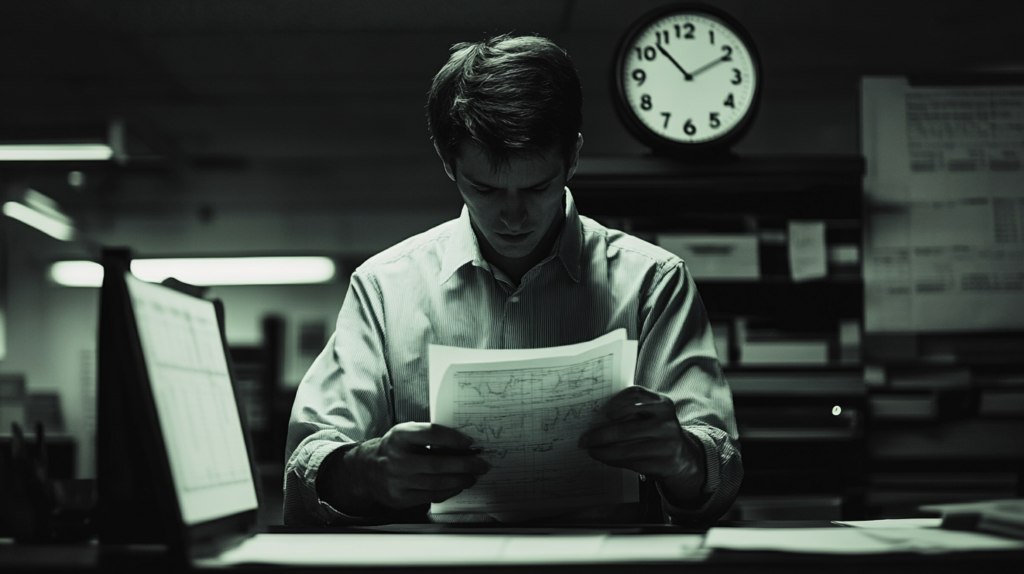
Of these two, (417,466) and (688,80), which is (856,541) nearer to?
(417,466)

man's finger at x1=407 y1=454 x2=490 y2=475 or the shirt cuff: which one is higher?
man's finger at x1=407 y1=454 x2=490 y2=475

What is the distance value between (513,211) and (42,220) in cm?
653

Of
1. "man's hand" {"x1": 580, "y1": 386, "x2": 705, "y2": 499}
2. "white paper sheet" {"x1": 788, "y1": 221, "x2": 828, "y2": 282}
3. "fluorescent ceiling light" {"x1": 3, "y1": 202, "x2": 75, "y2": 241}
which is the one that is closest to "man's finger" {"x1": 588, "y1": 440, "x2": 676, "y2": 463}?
"man's hand" {"x1": 580, "y1": 386, "x2": 705, "y2": 499}

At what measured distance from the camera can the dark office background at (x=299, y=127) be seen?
3627mm

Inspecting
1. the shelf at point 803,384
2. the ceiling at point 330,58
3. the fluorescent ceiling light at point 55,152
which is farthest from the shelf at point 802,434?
the fluorescent ceiling light at point 55,152

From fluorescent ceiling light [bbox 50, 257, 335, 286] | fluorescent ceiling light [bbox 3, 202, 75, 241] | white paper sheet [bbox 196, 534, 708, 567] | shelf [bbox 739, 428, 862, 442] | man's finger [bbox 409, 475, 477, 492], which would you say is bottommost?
shelf [bbox 739, 428, 862, 442]

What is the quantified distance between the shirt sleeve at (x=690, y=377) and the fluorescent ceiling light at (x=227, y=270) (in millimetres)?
5656

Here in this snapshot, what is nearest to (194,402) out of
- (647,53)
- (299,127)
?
(647,53)

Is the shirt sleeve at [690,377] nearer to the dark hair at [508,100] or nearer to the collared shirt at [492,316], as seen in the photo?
the collared shirt at [492,316]

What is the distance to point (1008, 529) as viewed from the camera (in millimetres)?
844

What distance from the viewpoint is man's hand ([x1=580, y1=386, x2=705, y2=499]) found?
1.02 m

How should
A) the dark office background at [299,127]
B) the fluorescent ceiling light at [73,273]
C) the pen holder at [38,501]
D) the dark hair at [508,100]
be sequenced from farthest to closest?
the fluorescent ceiling light at [73,273] < the dark office background at [299,127] < the dark hair at [508,100] < the pen holder at [38,501]

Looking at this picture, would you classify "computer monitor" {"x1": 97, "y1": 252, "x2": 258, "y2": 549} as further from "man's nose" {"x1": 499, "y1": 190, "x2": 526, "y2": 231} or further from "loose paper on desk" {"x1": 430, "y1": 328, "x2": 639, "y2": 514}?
"man's nose" {"x1": 499, "y1": 190, "x2": 526, "y2": 231}

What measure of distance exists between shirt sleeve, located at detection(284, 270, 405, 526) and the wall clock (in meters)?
1.30
